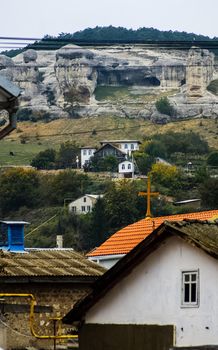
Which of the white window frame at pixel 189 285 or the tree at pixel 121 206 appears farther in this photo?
the tree at pixel 121 206

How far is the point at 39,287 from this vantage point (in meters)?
19.1

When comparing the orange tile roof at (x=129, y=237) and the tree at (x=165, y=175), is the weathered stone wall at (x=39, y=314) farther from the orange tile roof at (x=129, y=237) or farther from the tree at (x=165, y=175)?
the tree at (x=165, y=175)

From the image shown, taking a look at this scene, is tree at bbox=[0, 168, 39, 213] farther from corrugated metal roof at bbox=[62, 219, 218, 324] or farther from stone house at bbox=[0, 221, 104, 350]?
corrugated metal roof at bbox=[62, 219, 218, 324]

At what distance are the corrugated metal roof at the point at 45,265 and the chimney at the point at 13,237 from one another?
1.59ft

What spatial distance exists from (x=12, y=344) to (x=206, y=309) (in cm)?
314

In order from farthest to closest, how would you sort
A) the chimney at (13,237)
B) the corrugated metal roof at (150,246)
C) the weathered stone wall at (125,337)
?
the chimney at (13,237) < the corrugated metal roof at (150,246) < the weathered stone wall at (125,337)

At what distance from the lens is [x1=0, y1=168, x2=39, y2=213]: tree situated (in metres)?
150

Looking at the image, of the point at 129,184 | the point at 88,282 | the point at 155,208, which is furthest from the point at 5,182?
the point at 88,282

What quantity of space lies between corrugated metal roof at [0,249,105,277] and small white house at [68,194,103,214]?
12434 cm

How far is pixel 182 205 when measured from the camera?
129 metres

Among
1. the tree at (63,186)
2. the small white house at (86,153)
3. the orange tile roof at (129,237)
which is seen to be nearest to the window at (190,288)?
the orange tile roof at (129,237)

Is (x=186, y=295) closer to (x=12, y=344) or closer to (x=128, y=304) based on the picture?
(x=128, y=304)

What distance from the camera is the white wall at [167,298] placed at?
14734mm

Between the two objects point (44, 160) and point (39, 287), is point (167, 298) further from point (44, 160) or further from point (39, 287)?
point (44, 160)
